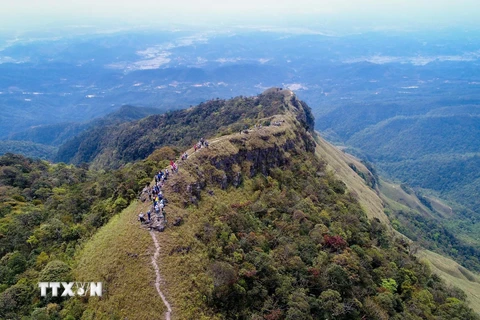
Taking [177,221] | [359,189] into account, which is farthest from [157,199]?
[359,189]

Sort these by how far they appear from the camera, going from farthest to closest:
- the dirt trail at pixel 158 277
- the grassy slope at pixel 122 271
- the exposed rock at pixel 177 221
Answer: the exposed rock at pixel 177 221 < the grassy slope at pixel 122 271 < the dirt trail at pixel 158 277

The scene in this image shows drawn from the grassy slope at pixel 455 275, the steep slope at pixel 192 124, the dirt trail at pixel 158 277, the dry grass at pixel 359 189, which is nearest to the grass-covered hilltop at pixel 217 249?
the dirt trail at pixel 158 277

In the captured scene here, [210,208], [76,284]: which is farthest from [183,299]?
[210,208]

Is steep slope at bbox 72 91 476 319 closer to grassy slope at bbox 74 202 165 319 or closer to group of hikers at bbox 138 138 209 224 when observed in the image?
grassy slope at bbox 74 202 165 319

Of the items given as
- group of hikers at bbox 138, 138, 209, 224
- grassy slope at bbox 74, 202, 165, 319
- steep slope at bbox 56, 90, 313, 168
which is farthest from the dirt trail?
steep slope at bbox 56, 90, 313, 168

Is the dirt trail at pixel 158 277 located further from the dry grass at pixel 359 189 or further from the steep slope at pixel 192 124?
the steep slope at pixel 192 124
